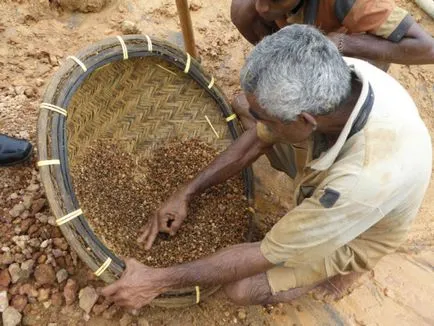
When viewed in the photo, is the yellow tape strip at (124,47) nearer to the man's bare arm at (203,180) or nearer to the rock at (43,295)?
the man's bare arm at (203,180)

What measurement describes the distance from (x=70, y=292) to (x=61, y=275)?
0.25 ft

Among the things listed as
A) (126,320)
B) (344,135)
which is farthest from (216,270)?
(344,135)

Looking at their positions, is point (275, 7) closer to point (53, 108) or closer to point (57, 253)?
point (53, 108)

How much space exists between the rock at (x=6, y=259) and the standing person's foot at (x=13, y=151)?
379 millimetres

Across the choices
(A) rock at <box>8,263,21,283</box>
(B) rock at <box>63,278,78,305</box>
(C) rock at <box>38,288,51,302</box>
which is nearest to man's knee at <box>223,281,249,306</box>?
(B) rock at <box>63,278,78,305</box>

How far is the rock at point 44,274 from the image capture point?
1881mm

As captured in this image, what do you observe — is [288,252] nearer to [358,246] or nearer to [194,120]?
[358,246]

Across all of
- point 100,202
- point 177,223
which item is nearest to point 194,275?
point 177,223

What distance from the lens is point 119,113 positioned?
2184mm

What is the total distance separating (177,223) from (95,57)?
72cm

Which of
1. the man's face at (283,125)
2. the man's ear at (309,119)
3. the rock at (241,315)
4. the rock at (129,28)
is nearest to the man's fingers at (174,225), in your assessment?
the rock at (241,315)

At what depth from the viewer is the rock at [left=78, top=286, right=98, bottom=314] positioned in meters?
1.87

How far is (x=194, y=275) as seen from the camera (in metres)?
1.63

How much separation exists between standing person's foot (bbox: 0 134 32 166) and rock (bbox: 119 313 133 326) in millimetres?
771
